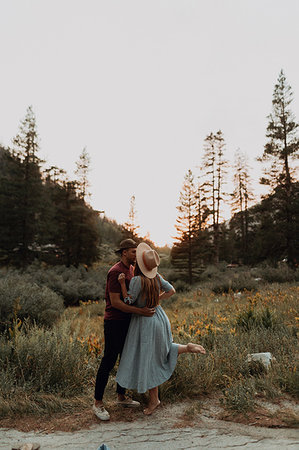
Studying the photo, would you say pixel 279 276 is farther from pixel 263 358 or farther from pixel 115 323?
pixel 115 323

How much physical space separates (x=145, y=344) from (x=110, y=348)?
16.9 inches

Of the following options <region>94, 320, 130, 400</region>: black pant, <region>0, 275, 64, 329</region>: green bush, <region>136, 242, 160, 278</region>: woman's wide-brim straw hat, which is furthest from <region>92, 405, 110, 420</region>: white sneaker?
<region>0, 275, 64, 329</region>: green bush

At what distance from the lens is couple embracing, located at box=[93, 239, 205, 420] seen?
351 cm

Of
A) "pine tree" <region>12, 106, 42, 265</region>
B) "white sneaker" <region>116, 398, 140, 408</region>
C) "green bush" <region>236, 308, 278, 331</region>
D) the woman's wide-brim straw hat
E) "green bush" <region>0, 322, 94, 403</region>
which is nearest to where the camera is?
the woman's wide-brim straw hat

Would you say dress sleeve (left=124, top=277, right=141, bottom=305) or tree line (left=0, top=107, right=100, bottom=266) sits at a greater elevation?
tree line (left=0, top=107, right=100, bottom=266)

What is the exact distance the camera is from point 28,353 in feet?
14.2

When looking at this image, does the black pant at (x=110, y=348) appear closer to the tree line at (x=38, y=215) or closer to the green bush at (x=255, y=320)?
the green bush at (x=255, y=320)

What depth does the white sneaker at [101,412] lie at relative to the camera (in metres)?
3.36

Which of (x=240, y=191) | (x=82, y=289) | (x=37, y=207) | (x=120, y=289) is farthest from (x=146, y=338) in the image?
(x=240, y=191)

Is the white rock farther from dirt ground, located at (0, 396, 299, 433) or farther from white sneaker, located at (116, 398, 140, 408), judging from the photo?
white sneaker, located at (116, 398, 140, 408)

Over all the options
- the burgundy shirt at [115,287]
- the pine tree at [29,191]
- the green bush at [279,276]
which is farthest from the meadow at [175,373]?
the pine tree at [29,191]

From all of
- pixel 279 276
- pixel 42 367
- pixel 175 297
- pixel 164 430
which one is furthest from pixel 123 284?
pixel 279 276

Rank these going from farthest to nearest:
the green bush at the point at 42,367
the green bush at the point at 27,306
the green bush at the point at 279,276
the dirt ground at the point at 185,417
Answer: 1. the green bush at the point at 279,276
2. the green bush at the point at 27,306
3. the green bush at the point at 42,367
4. the dirt ground at the point at 185,417

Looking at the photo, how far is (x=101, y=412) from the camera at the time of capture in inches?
134
